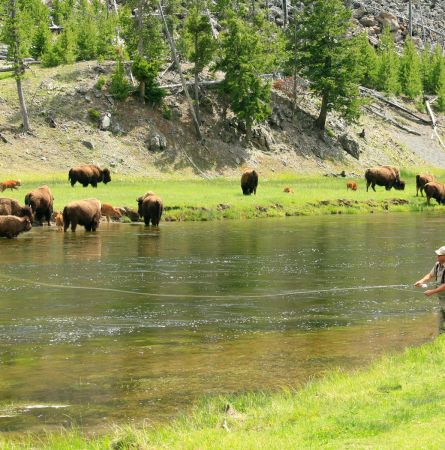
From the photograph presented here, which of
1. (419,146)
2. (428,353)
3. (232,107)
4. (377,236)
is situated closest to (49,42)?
(232,107)

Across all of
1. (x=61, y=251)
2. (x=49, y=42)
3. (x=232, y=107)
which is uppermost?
(x=49, y=42)

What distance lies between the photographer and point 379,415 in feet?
35.0

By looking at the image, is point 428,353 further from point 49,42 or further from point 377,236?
point 49,42

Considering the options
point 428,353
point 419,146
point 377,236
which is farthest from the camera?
point 419,146

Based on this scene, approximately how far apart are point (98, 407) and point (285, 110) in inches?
3140

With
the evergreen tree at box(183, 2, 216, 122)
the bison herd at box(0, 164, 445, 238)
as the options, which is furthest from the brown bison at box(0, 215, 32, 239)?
the evergreen tree at box(183, 2, 216, 122)

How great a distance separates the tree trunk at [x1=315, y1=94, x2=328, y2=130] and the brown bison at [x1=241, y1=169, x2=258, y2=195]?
3698 cm

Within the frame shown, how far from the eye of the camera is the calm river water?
1355 centimetres

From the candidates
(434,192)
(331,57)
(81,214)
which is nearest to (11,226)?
(81,214)

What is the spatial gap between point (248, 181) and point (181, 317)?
110 feet

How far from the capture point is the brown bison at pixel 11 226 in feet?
116

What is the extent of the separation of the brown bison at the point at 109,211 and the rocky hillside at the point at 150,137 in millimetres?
21470

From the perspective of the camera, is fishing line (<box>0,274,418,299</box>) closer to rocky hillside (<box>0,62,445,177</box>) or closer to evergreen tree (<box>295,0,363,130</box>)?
rocky hillside (<box>0,62,445,177</box>)

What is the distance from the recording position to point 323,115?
295ft
